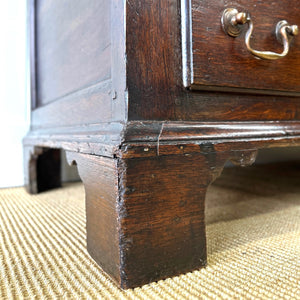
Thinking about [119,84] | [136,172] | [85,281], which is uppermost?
[119,84]

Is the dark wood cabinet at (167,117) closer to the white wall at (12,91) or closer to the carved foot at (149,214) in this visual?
the carved foot at (149,214)

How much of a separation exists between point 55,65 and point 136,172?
0.53 meters

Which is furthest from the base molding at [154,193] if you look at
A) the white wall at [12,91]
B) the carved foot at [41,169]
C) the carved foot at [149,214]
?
the white wall at [12,91]

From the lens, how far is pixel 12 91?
3.70 ft

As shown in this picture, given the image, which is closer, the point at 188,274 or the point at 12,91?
the point at 188,274

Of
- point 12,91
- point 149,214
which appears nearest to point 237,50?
point 149,214

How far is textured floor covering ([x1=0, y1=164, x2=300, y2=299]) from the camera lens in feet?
1.28

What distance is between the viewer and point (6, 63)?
1.12m

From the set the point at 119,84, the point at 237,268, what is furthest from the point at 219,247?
the point at 119,84

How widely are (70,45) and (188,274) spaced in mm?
527

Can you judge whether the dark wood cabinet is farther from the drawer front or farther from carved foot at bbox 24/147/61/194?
carved foot at bbox 24/147/61/194

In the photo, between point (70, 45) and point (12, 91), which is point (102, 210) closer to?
point (70, 45)

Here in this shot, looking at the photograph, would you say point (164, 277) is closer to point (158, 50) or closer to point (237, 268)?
point (237, 268)

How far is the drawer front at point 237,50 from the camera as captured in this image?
0.45 metres
